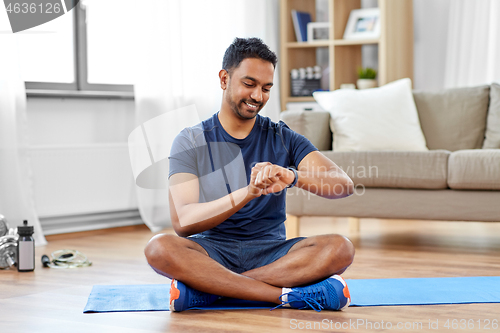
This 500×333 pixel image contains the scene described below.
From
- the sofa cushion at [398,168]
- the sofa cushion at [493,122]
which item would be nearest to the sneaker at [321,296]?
the sofa cushion at [398,168]

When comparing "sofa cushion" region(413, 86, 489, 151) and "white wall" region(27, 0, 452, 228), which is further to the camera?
"white wall" region(27, 0, 452, 228)

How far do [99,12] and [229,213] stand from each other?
2318 millimetres

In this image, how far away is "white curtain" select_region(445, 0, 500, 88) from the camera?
425cm

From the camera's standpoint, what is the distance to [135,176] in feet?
12.7

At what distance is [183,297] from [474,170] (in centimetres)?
156

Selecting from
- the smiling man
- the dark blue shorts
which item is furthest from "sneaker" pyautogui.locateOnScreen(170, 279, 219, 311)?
the dark blue shorts

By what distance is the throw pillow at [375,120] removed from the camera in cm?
315

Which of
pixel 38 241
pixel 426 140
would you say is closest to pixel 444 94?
pixel 426 140

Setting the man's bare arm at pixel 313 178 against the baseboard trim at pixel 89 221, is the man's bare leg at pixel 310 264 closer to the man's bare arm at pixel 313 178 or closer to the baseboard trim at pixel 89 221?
the man's bare arm at pixel 313 178

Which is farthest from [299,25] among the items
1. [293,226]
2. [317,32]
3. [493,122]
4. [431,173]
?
[431,173]

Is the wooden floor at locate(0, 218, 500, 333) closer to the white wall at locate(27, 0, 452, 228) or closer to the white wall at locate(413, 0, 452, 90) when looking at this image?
the white wall at locate(27, 0, 452, 228)

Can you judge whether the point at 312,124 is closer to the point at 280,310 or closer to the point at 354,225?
the point at 354,225

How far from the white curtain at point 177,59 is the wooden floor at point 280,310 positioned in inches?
24.4

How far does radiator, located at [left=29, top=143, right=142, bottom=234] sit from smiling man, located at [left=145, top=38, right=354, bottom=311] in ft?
5.33
